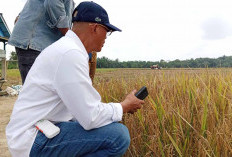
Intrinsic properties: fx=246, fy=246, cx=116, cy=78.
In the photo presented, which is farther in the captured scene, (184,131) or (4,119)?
(4,119)

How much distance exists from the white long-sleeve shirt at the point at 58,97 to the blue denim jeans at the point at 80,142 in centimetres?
5

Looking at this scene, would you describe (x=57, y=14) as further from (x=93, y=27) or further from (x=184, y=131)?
(x=184, y=131)

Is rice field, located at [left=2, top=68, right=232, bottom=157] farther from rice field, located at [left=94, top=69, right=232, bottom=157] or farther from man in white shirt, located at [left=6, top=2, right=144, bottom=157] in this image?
man in white shirt, located at [left=6, top=2, right=144, bottom=157]

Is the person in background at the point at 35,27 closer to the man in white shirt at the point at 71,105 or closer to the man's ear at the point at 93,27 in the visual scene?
the man in white shirt at the point at 71,105

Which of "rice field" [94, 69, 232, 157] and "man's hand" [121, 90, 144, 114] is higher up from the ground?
"man's hand" [121, 90, 144, 114]

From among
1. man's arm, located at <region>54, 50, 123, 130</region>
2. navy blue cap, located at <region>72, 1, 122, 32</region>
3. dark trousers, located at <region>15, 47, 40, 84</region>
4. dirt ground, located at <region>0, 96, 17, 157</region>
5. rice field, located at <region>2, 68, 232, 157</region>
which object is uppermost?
navy blue cap, located at <region>72, 1, 122, 32</region>

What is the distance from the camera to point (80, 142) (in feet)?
4.67

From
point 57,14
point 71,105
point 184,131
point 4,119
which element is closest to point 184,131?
point 184,131

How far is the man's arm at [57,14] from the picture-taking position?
2414 mm

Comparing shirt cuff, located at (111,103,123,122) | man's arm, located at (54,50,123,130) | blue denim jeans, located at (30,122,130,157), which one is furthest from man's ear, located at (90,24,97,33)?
blue denim jeans, located at (30,122,130,157)

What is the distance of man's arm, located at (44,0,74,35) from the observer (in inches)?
95.0

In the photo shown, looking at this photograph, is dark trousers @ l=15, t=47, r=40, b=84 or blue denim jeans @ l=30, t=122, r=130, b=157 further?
dark trousers @ l=15, t=47, r=40, b=84

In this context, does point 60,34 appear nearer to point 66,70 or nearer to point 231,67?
point 66,70

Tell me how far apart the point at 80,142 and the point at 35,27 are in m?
1.53
